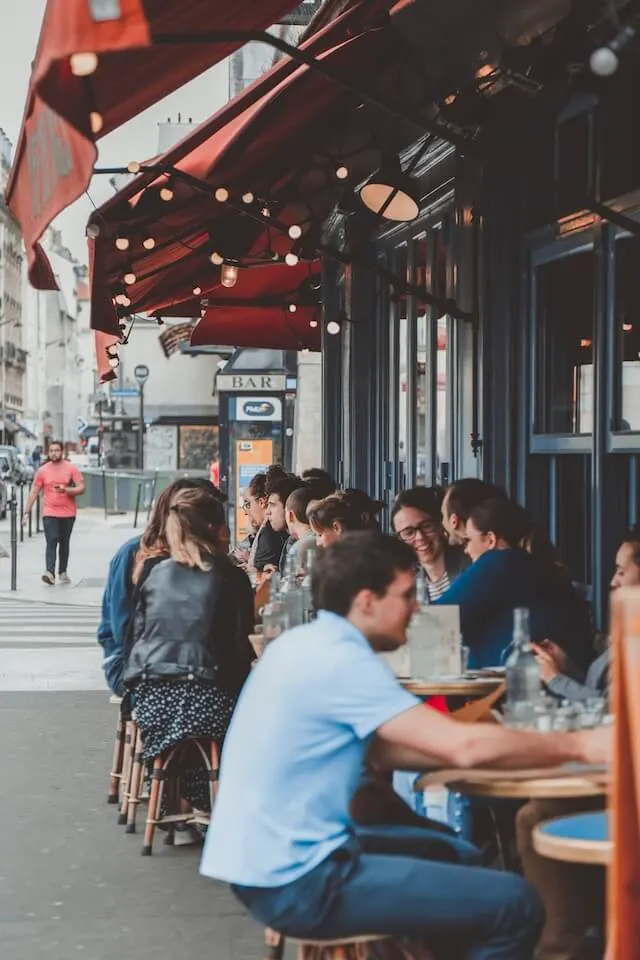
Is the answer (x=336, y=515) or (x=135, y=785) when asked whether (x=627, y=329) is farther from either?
(x=135, y=785)

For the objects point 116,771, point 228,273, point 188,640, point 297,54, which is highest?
point 297,54

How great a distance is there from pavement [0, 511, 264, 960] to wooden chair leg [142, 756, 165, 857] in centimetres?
6

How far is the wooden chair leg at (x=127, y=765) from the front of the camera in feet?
27.6

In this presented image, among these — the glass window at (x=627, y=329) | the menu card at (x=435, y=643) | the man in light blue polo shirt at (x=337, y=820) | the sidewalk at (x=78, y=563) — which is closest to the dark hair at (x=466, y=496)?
the glass window at (x=627, y=329)

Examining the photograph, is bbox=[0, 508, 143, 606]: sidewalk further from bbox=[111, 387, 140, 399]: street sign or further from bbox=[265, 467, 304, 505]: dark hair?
bbox=[111, 387, 140, 399]: street sign

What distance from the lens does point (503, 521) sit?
284 inches

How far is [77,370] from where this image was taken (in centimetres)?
16362

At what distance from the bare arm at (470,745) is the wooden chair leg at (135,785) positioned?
12.9ft

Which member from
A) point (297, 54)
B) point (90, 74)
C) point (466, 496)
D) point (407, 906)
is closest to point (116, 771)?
point (466, 496)

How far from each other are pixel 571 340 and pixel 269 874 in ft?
17.3

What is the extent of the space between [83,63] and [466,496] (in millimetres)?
3537

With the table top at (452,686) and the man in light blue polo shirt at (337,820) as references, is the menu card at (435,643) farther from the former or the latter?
the man in light blue polo shirt at (337,820)

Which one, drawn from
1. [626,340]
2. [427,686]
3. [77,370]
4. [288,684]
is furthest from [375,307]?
[77,370]

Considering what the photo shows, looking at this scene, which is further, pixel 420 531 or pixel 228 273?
pixel 228 273
